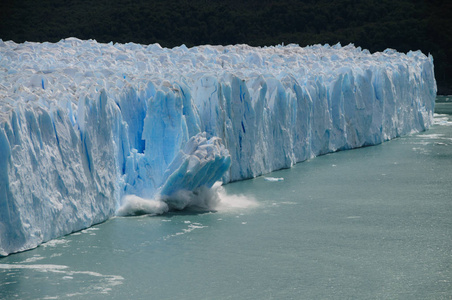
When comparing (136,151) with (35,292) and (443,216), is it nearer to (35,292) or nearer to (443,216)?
(35,292)

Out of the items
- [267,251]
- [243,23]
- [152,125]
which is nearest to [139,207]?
[152,125]

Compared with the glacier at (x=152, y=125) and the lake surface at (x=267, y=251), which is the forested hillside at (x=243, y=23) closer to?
the glacier at (x=152, y=125)

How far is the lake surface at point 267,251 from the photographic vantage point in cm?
603

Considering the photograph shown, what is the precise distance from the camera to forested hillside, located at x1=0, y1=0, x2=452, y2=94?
30.9m

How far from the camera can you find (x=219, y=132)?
1003cm

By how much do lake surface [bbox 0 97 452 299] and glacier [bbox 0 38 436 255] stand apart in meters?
0.33

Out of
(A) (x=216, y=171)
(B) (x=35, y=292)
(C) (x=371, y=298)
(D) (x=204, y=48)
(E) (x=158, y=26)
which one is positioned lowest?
(C) (x=371, y=298)

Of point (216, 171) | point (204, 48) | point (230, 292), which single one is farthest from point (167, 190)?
point (204, 48)

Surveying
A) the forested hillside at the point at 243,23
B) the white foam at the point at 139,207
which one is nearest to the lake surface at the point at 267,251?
the white foam at the point at 139,207

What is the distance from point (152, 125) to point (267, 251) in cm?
242

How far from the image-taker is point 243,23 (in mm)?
32562

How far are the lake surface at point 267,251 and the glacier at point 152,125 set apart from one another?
0.33 meters

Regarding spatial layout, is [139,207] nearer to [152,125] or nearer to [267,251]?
[152,125]

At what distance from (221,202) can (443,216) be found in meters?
2.54
